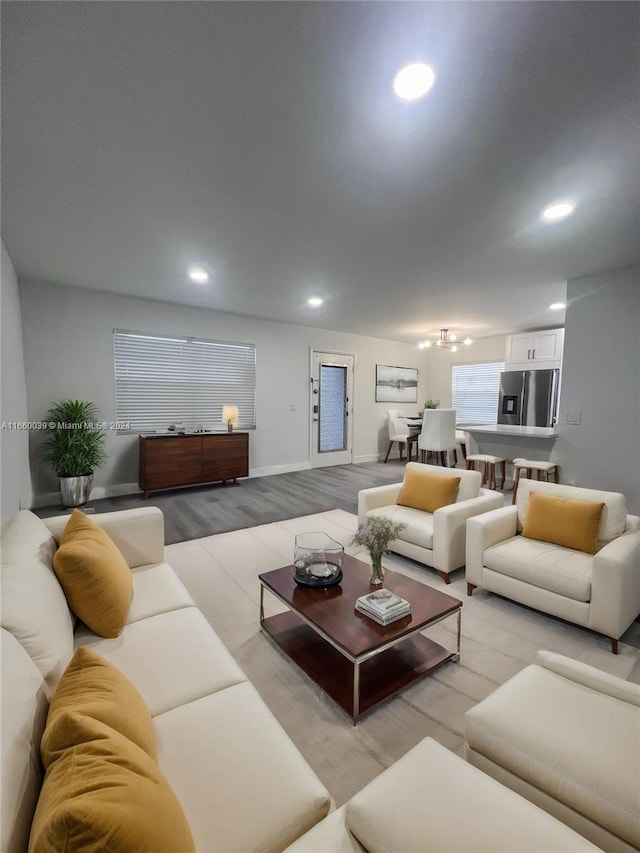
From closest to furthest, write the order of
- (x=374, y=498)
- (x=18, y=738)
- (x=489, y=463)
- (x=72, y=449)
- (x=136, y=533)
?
(x=18, y=738), (x=136, y=533), (x=374, y=498), (x=72, y=449), (x=489, y=463)

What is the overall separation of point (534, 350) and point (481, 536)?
5398 mm

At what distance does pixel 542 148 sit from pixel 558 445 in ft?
10.6

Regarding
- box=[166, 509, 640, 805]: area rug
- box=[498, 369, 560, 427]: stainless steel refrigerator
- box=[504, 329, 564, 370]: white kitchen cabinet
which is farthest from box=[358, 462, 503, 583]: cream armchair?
box=[504, 329, 564, 370]: white kitchen cabinet

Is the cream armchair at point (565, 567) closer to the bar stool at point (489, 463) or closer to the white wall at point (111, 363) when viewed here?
the bar stool at point (489, 463)

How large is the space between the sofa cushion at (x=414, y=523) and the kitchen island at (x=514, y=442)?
7.04 feet

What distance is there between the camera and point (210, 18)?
1.31m

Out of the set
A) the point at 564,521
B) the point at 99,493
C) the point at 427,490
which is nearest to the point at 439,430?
the point at 427,490

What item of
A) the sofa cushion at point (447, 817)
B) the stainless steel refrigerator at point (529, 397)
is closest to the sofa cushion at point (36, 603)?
the sofa cushion at point (447, 817)

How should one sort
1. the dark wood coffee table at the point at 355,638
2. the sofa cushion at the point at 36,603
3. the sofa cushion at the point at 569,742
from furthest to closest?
the dark wood coffee table at the point at 355,638 → the sofa cushion at the point at 36,603 → the sofa cushion at the point at 569,742

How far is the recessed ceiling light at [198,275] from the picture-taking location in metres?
3.82

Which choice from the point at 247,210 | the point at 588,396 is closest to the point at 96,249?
the point at 247,210

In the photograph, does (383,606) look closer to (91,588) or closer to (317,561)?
(317,561)

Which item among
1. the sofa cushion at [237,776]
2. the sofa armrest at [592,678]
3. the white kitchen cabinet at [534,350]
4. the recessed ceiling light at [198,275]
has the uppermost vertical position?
the recessed ceiling light at [198,275]

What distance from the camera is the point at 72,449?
14.0 ft
